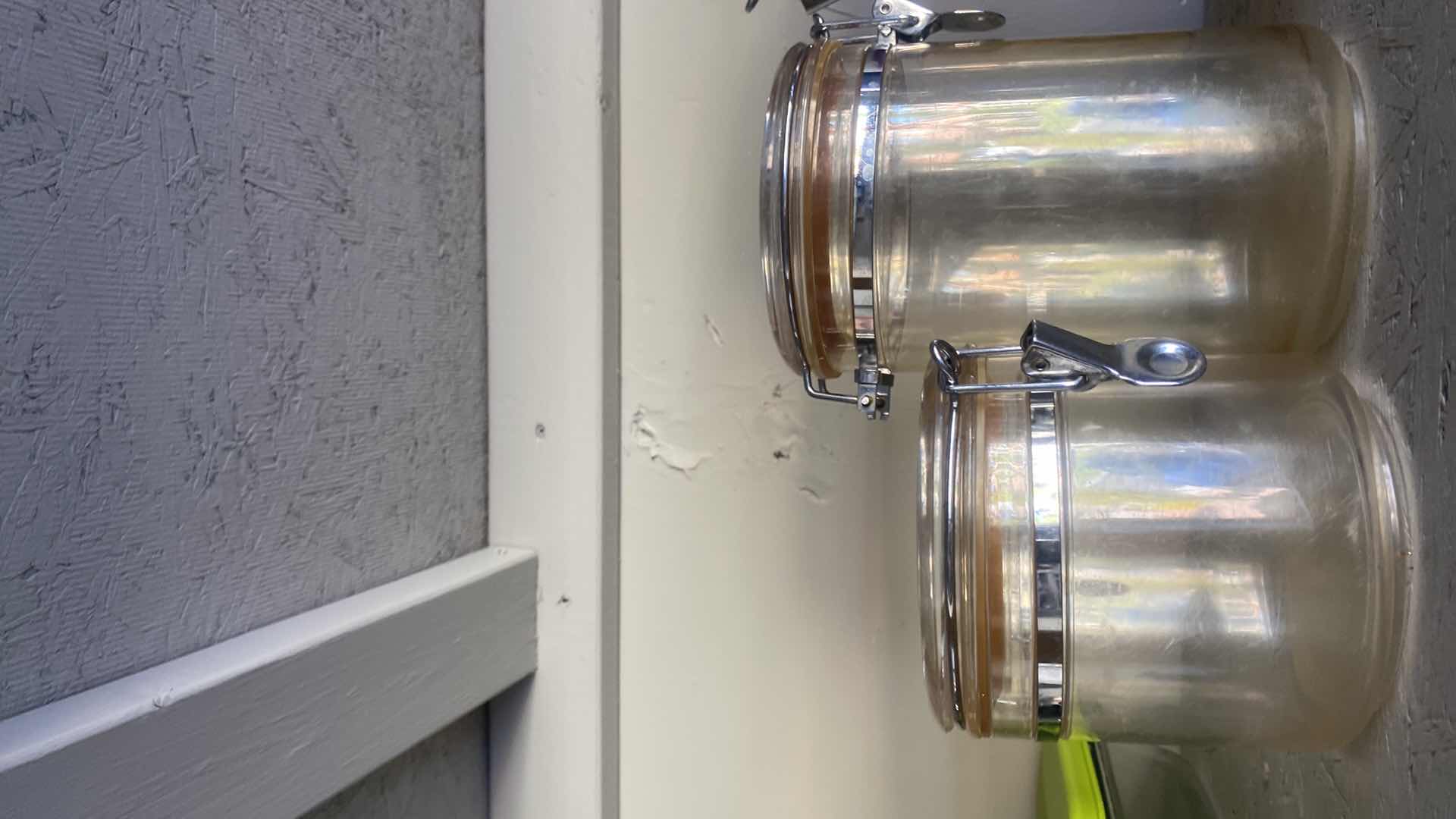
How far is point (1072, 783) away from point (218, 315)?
0.39 m

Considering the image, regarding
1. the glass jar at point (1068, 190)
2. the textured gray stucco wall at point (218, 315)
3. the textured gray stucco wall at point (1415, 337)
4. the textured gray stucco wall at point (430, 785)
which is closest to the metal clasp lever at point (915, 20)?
the glass jar at point (1068, 190)

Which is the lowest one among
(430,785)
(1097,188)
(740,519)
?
(430,785)

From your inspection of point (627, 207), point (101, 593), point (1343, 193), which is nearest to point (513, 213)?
point (627, 207)

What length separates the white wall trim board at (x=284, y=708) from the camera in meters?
0.28

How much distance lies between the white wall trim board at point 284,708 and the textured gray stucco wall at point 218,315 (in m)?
0.02

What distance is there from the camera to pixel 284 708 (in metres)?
0.34

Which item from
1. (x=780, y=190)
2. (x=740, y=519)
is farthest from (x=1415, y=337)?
(x=740, y=519)

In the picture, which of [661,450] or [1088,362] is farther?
[661,450]

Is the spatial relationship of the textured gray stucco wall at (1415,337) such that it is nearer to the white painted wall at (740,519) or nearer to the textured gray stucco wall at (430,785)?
the white painted wall at (740,519)

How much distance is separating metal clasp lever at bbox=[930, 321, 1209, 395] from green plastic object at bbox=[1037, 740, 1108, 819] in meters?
0.18

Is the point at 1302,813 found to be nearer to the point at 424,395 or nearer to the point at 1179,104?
the point at 1179,104

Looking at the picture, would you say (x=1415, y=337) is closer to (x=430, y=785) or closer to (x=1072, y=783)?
(x=1072, y=783)

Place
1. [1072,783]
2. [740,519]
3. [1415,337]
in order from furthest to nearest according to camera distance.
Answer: [740,519]
[1072,783]
[1415,337]

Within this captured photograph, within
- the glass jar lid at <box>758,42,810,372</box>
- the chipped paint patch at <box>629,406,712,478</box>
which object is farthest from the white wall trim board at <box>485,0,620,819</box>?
the glass jar lid at <box>758,42,810,372</box>
